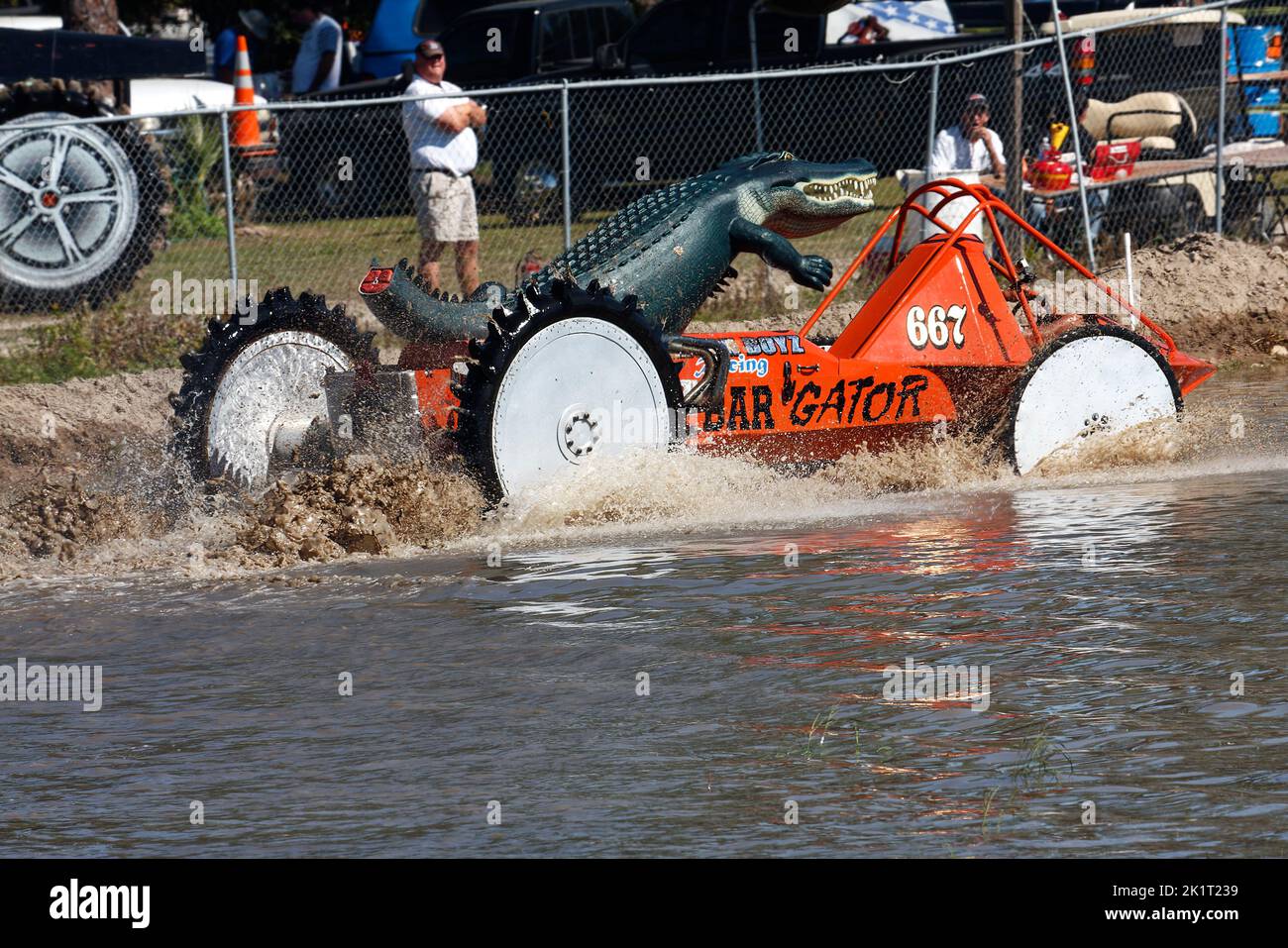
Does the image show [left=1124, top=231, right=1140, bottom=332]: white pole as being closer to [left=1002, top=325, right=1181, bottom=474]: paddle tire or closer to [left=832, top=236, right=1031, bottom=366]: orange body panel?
[left=1002, top=325, right=1181, bottom=474]: paddle tire

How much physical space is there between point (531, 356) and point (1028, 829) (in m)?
4.39

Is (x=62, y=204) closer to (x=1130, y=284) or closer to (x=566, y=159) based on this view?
(x=566, y=159)

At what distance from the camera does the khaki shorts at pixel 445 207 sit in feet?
46.3

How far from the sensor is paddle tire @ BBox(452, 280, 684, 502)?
8750mm

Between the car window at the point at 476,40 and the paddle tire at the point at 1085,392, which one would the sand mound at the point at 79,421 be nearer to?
the paddle tire at the point at 1085,392

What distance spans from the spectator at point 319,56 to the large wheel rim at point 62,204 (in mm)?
9060

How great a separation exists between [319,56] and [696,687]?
19.3 metres

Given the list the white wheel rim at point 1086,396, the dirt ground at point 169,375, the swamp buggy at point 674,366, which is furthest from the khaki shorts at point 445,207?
the white wheel rim at point 1086,396

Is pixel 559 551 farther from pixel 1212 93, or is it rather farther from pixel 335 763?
pixel 1212 93

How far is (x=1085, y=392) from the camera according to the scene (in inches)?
399

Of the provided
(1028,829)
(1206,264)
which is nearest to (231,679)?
(1028,829)

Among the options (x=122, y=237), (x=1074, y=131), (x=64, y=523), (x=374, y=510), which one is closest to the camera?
(x=374, y=510)

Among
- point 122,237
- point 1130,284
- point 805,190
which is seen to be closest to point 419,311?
point 805,190

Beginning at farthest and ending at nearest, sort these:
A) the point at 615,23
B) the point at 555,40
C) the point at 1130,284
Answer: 1. the point at 615,23
2. the point at 555,40
3. the point at 1130,284
